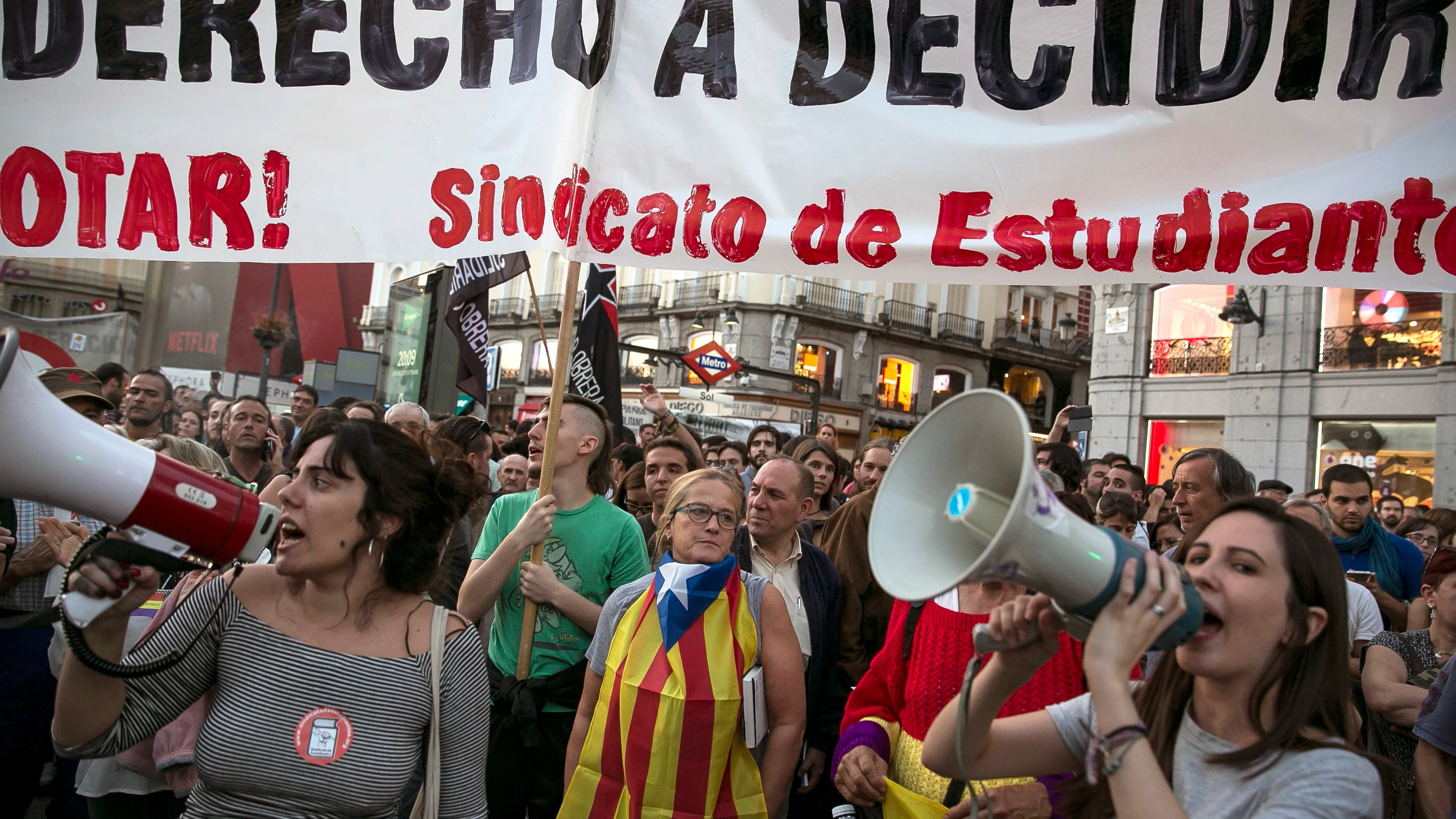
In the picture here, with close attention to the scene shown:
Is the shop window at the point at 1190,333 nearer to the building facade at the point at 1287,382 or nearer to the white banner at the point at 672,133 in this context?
the building facade at the point at 1287,382

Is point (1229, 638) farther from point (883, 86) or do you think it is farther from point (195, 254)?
point (195, 254)

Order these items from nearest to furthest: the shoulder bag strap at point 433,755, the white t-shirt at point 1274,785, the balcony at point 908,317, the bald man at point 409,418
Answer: the white t-shirt at point 1274,785
the shoulder bag strap at point 433,755
the bald man at point 409,418
the balcony at point 908,317

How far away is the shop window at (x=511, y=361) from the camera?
3481 cm

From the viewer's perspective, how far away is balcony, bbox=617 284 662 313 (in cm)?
3272

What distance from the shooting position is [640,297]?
109 feet

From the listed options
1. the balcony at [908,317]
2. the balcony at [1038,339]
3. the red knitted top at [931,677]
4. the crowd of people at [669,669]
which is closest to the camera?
the crowd of people at [669,669]

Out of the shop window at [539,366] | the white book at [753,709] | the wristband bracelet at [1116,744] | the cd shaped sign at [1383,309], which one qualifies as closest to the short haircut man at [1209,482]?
the white book at [753,709]

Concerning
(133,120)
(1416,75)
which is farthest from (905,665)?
(133,120)

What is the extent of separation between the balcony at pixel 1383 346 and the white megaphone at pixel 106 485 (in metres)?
16.6

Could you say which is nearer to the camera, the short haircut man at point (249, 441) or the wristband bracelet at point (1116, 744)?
the wristband bracelet at point (1116, 744)

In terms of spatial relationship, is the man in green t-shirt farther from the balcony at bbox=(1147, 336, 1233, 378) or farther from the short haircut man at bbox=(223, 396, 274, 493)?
the balcony at bbox=(1147, 336, 1233, 378)

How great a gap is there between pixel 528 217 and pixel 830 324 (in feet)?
94.8

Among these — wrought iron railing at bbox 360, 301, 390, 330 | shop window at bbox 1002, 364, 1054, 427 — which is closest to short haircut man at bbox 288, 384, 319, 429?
wrought iron railing at bbox 360, 301, 390, 330

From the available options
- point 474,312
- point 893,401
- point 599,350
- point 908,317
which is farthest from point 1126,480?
point 908,317
